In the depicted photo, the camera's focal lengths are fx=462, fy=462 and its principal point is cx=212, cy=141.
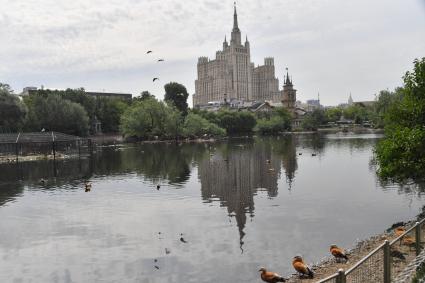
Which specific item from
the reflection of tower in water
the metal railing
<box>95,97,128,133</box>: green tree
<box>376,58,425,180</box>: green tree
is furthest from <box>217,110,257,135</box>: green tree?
the metal railing

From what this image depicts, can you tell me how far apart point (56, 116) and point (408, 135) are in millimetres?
97993

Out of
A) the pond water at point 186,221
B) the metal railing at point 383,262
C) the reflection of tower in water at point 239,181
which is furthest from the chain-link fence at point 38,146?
the metal railing at point 383,262

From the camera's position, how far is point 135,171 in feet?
183

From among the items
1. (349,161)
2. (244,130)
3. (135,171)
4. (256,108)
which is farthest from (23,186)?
(256,108)

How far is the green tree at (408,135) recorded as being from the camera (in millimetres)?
22891

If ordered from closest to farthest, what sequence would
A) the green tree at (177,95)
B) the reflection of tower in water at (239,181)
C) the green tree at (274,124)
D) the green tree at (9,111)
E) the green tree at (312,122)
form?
the reflection of tower in water at (239,181) → the green tree at (9,111) → the green tree at (177,95) → the green tree at (274,124) → the green tree at (312,122)

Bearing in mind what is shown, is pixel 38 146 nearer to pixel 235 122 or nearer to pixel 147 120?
pixel 147 120

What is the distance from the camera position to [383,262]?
38.3 feet

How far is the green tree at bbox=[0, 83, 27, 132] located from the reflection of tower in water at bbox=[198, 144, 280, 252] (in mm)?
44658

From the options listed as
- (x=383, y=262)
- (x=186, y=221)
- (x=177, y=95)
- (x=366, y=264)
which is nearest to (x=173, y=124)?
(x=177, y=95)

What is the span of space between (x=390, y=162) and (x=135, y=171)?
121 feet

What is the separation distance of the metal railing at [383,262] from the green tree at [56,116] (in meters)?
102

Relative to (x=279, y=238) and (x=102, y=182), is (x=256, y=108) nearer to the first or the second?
(x=102, y=182)

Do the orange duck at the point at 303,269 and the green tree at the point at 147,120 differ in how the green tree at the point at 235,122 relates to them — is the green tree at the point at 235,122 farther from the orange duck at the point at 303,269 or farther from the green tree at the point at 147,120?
the orange duck at the point at 303,269
